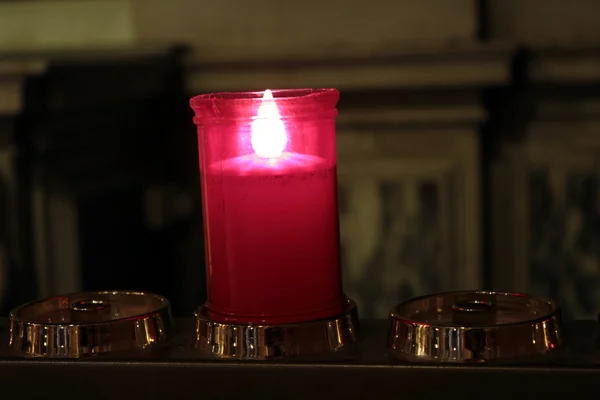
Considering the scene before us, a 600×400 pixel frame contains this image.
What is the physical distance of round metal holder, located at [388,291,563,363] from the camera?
0.46 m

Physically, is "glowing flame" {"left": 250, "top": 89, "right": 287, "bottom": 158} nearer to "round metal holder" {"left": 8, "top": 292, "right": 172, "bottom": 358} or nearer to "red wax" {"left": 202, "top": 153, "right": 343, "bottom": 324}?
"red wax" {"left": 202, "top": 153, "right": 343, "bottom": 324}

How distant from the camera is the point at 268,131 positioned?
1.60 ft

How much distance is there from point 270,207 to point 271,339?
0.22ft

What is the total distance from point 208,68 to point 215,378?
1055 millimetres

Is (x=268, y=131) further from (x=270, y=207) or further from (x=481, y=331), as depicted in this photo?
(x=481, y=331)

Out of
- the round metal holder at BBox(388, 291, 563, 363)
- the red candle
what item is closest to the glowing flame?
the red candle

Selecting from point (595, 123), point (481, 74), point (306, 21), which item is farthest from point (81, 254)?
point (595, 123)

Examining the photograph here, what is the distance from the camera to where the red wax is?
48 centimetres

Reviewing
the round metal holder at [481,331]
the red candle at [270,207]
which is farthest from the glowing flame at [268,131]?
the round metal holder at [481,331]

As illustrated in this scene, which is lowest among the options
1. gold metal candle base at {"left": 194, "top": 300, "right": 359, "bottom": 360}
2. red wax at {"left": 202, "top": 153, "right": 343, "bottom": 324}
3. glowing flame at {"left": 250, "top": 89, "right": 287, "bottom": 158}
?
gold metal candle base at {"left": 194, "top": 300, "right": 359, "bottom": 360}

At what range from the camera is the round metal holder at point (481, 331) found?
46cm

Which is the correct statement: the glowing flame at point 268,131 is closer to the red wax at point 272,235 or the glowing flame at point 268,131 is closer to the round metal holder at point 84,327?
the red wax at point 272,235

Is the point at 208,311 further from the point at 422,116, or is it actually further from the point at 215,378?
the point at 422,116

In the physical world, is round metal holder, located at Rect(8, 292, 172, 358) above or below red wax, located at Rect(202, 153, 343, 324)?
below
